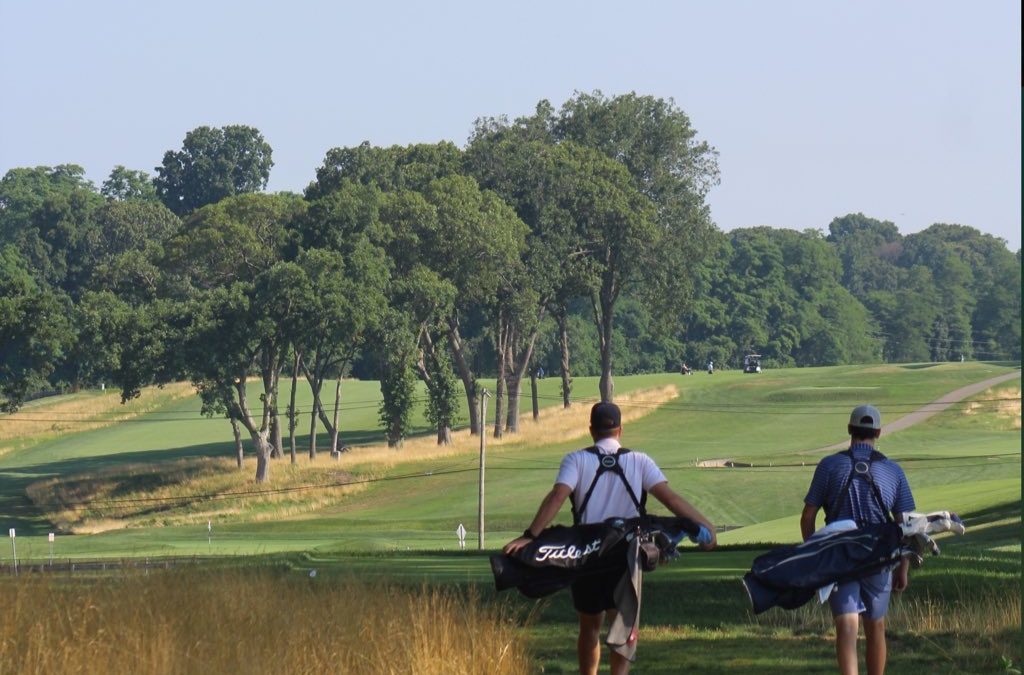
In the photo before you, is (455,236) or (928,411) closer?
(455,236)

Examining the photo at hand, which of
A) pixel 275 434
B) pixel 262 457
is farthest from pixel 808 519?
pixel 275 434

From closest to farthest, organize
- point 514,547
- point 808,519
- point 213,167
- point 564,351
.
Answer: point 514,547 → point 808,519 → point 564,351 → point 213,167

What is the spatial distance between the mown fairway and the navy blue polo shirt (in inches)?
95.3

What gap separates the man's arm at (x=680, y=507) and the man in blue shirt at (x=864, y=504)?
123 centimetres

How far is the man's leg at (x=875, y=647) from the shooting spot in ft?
37.4

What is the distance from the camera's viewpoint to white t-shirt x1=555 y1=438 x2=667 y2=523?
1065 cm

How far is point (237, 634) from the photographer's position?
38.9 feet

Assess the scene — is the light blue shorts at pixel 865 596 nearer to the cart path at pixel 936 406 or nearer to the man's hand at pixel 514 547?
the man's hand at pixel 514 547

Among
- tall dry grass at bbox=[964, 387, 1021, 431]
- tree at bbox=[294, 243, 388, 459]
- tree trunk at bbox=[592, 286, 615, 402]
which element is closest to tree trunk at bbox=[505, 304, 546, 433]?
tree trunk at bbox=[592, 286, 615, 402]

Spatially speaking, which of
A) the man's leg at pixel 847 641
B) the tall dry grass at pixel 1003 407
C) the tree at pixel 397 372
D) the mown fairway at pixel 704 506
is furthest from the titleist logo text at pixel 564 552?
the tall dry grass at pixel 1003 407

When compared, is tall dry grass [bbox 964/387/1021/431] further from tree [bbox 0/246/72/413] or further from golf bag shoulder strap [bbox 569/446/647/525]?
golf bag shoulder strap [bbox 569/446/647/525]

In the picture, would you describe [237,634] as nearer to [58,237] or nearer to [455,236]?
[455,236]

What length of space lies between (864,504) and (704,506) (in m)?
49.2

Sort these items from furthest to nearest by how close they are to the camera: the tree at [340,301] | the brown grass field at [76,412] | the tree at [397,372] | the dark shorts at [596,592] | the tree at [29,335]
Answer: the brown grass field at [76,412] < the tree at [397,372] < the tree at [340,301] < the tree at [29,335] < the dark shorts at [596,592]
